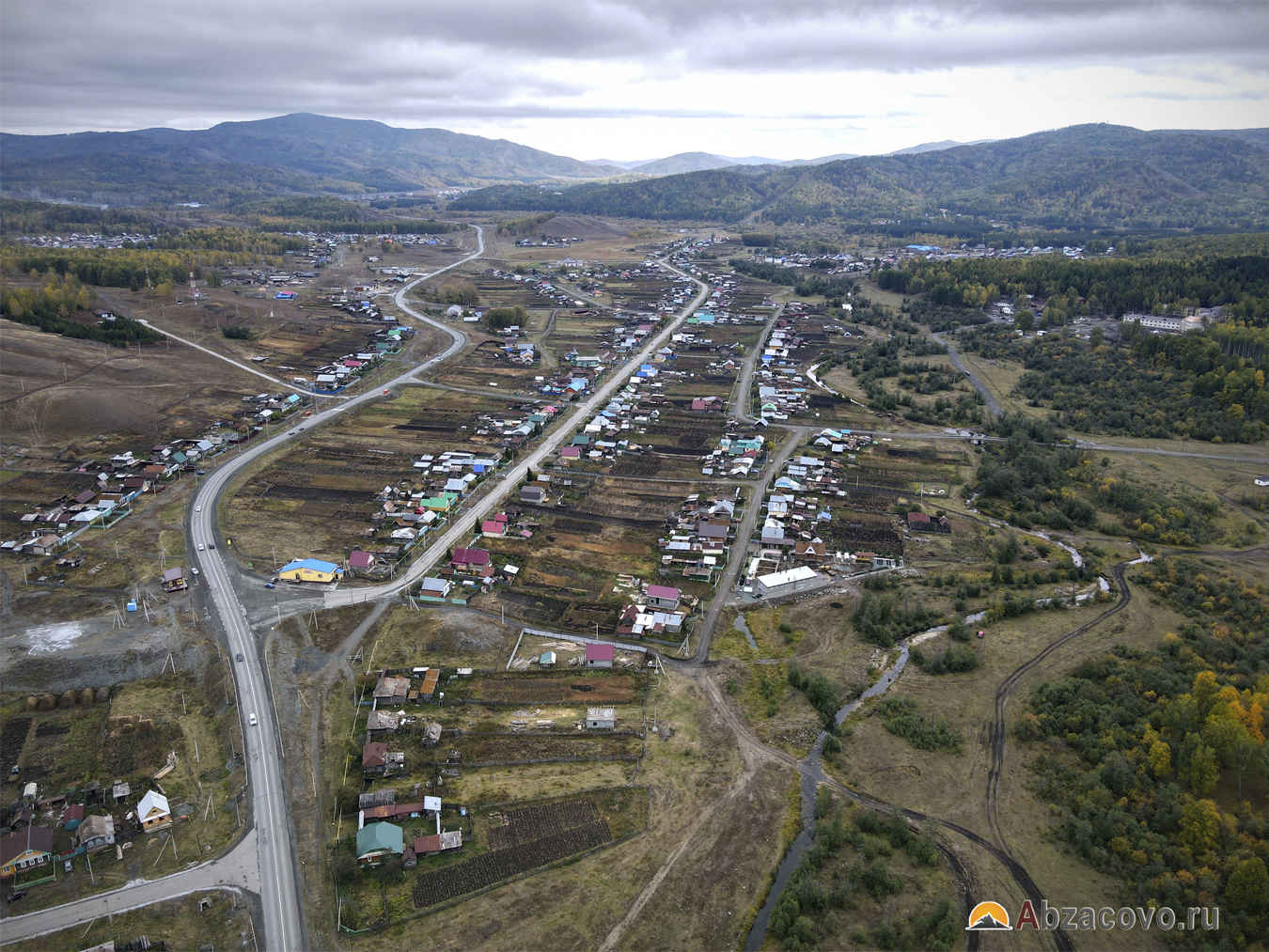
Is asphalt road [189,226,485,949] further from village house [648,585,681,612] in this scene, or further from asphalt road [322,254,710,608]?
village house [648,585,681,612]

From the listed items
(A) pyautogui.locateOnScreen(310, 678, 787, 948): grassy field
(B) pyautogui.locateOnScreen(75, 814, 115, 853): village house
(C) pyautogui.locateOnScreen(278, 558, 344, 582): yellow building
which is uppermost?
(C) pyautogui.locateOnScreen(278, 558, 344, 582): yellow building

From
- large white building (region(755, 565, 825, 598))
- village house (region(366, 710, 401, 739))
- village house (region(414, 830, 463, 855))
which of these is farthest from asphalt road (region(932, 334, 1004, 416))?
village house (region(414, 830, 463, 855))

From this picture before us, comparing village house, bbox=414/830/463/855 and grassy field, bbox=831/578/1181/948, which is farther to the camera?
grassy field, bbox=831/578/1181/948

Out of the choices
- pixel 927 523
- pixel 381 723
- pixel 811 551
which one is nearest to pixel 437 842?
pixel 381 723

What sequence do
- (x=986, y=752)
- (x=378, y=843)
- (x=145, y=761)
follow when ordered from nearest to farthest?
(x=378, y=843)
(x=145, y=761)
(x=986, y=752)

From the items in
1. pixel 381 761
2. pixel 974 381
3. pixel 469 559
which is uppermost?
pixel 974 381

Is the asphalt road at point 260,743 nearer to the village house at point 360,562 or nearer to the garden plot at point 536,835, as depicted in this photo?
the garden plot at point 536,835

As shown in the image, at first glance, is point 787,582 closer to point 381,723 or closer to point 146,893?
point 381,723

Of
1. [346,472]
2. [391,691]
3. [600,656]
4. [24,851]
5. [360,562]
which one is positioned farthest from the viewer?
[346,472]
